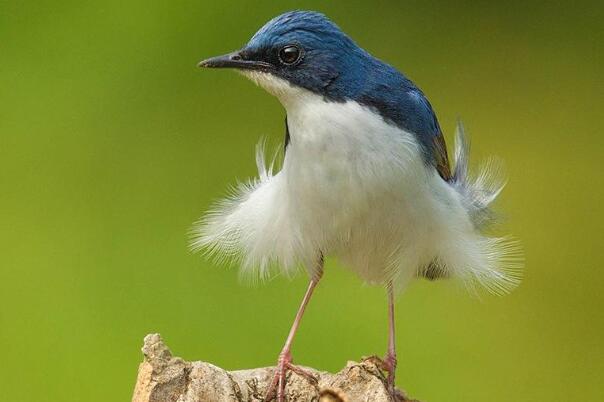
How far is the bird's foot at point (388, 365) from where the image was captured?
11.5 feet

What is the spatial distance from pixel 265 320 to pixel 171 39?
1.49 meters

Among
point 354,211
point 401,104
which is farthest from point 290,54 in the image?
point 354,211

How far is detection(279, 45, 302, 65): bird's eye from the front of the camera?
11.3 ft

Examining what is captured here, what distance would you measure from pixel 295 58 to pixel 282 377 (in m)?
0.84

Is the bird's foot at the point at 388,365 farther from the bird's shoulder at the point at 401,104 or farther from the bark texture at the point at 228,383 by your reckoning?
the bird's shoulder at the point at 401,104

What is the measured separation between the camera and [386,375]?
3.76 meters

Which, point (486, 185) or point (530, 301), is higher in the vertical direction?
point (530, 301)

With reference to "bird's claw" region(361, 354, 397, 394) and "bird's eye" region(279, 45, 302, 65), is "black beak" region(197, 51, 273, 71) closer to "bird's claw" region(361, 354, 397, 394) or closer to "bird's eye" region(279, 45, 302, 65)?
"bird's eye" region(279, 45, 302, 65)

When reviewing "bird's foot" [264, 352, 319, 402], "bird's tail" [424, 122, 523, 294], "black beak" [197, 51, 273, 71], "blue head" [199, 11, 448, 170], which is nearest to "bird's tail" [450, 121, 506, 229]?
"bird's tail" [424, 122, 523, 294]

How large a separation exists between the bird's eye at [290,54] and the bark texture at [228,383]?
30.6 inches

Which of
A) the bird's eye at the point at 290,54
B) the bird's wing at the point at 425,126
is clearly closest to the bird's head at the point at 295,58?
the bird's eye at the point at 290,54

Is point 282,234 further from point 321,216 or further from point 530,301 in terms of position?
point 530,301

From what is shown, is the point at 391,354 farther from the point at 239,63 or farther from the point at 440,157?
the point at 239,63

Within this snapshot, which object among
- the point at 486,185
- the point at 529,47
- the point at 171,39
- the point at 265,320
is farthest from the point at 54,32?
the point at 486,185
